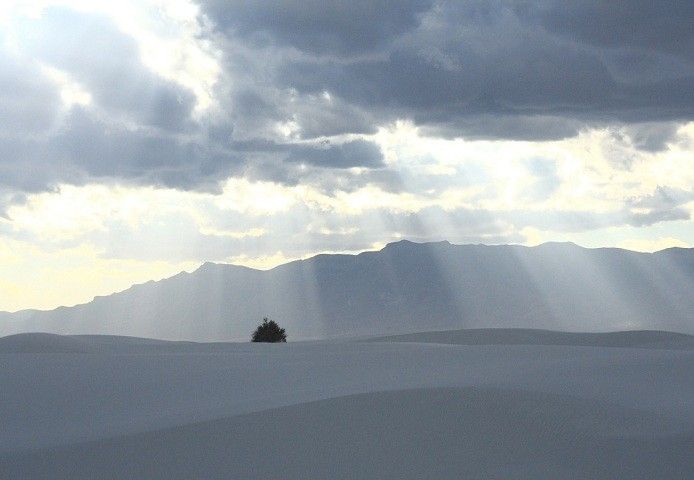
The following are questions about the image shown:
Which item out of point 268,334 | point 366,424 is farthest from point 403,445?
point 268,334

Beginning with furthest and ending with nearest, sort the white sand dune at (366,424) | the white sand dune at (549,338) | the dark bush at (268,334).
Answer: the white sand dune at (549,338) → the dark bush at (268,334) → the white sand dune at (366,424)

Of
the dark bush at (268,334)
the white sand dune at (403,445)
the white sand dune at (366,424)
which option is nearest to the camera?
the white sand dune at (403,445)

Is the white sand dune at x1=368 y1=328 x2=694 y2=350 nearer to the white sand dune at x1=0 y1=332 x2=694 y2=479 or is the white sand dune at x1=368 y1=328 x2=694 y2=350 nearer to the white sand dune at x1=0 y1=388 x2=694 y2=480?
the white sand dune at x1=0 y1=332 x2=694 y2=479

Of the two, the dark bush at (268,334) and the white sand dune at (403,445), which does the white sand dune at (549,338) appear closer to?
the dark bush at (268,334)

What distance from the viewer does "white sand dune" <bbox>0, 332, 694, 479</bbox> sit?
17656 millimetres

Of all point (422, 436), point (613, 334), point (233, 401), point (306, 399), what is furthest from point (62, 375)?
point (613, 334)

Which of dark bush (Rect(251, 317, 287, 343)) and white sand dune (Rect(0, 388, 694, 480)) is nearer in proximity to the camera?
white sand dune (Rect(0, 388, 694, 480))

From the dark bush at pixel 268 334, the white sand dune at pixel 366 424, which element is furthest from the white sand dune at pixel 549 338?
the white sand dune at pixel 366 424

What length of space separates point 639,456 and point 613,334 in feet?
193

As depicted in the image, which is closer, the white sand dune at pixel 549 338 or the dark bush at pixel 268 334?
the dark bush at pixel 268 334

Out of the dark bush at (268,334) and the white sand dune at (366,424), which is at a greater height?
the dark bush at (268,334)

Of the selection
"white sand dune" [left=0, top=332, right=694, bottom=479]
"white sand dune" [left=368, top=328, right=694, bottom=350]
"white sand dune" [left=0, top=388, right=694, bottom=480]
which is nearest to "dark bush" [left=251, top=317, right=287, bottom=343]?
"white sand dune" [left=368, top=328, right=694, bottom=350]

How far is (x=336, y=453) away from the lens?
1808 centimetres

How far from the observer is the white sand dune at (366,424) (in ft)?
57.9
